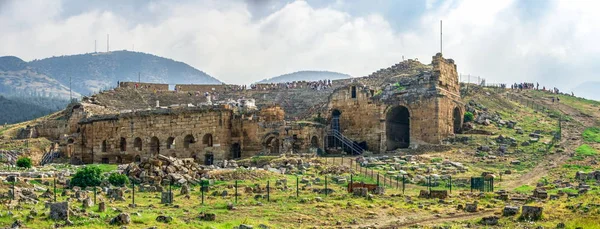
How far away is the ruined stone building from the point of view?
4734 cm

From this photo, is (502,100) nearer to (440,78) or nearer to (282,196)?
(440,78)

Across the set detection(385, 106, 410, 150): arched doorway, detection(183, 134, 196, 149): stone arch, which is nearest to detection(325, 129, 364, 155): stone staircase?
detection(385, 106, 410, 150): arched doorway

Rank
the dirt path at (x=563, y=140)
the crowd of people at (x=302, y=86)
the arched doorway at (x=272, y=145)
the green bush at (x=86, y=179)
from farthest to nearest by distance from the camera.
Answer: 1. the crowd of people at (x=302, y=86)
2. the arched doorway at (x=272, y=145)
3. the dirt path at (x=563, y=140)
4. the green bush at (x=86, y=179)

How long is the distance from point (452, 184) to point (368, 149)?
15373mm

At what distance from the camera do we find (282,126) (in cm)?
4700

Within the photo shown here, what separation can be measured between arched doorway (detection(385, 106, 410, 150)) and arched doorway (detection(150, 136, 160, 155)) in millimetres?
18122

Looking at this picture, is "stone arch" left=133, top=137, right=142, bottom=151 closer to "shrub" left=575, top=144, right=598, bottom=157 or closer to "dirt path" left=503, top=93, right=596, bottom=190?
"dirt path" left=503, top=93, right=596, bottom=190

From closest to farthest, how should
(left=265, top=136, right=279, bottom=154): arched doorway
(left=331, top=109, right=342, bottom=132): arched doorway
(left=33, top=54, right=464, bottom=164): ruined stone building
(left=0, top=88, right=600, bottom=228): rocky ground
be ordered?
(left=0, top=88, right=600, bottom=228): rocky ground < (left=33, top=54, right=464, bottom=164): ruined stone building < (left=265, top=136, right=279, bottom=154): arched doorway < (left=331, top=109, right=342, bottom=132): arched doorway

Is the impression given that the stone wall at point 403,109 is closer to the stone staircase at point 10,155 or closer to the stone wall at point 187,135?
the stone wall at point 187,135

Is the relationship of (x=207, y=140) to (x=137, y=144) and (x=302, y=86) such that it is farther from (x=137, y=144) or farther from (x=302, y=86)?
(x=302, y=86)

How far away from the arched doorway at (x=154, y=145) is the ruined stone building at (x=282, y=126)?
79 millimetres

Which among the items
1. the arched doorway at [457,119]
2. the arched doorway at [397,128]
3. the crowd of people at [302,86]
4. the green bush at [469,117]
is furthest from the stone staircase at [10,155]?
the green bush at [469,117]

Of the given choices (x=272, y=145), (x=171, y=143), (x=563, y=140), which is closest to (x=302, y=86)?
(x=171, y=143)

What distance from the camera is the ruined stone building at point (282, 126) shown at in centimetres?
4734
